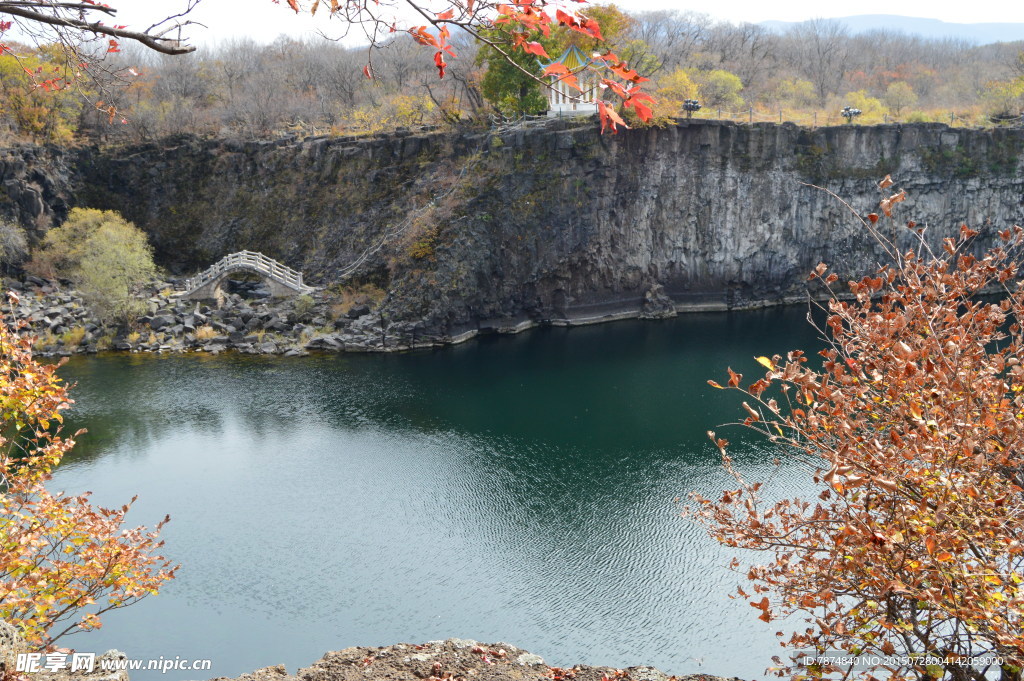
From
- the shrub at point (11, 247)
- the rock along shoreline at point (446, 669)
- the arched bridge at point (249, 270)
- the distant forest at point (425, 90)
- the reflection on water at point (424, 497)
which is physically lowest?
the reflection on water at point (424, 497)

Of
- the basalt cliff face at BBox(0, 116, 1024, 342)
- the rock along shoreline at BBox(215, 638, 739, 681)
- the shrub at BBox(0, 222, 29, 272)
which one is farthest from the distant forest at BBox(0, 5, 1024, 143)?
the rock along shoreline at BBox(215, 638, 739, 681)

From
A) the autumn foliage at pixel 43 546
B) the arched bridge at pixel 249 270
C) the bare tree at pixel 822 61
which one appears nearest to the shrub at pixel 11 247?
the arched bridge at pixel 249 270

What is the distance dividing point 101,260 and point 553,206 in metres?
24.7

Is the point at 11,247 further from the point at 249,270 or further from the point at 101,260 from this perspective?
the point at 249,270

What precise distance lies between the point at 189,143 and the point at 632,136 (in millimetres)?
30181

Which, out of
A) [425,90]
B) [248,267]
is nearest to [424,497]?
[248,267]

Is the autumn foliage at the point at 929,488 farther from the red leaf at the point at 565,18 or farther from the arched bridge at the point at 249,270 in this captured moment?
the arched bridge at the point at 249,270

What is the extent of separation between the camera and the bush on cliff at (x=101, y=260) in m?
40.2

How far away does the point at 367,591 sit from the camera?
1947 centimetres

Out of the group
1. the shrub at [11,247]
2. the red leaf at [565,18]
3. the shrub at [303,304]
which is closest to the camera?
the red leaf at [565,18]

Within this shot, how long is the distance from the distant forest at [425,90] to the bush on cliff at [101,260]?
6952 mm

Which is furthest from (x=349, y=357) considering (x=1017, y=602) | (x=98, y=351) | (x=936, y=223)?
(x=936, y=223)

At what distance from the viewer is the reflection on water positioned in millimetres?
18000

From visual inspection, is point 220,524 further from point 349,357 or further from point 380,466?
point 349,357
